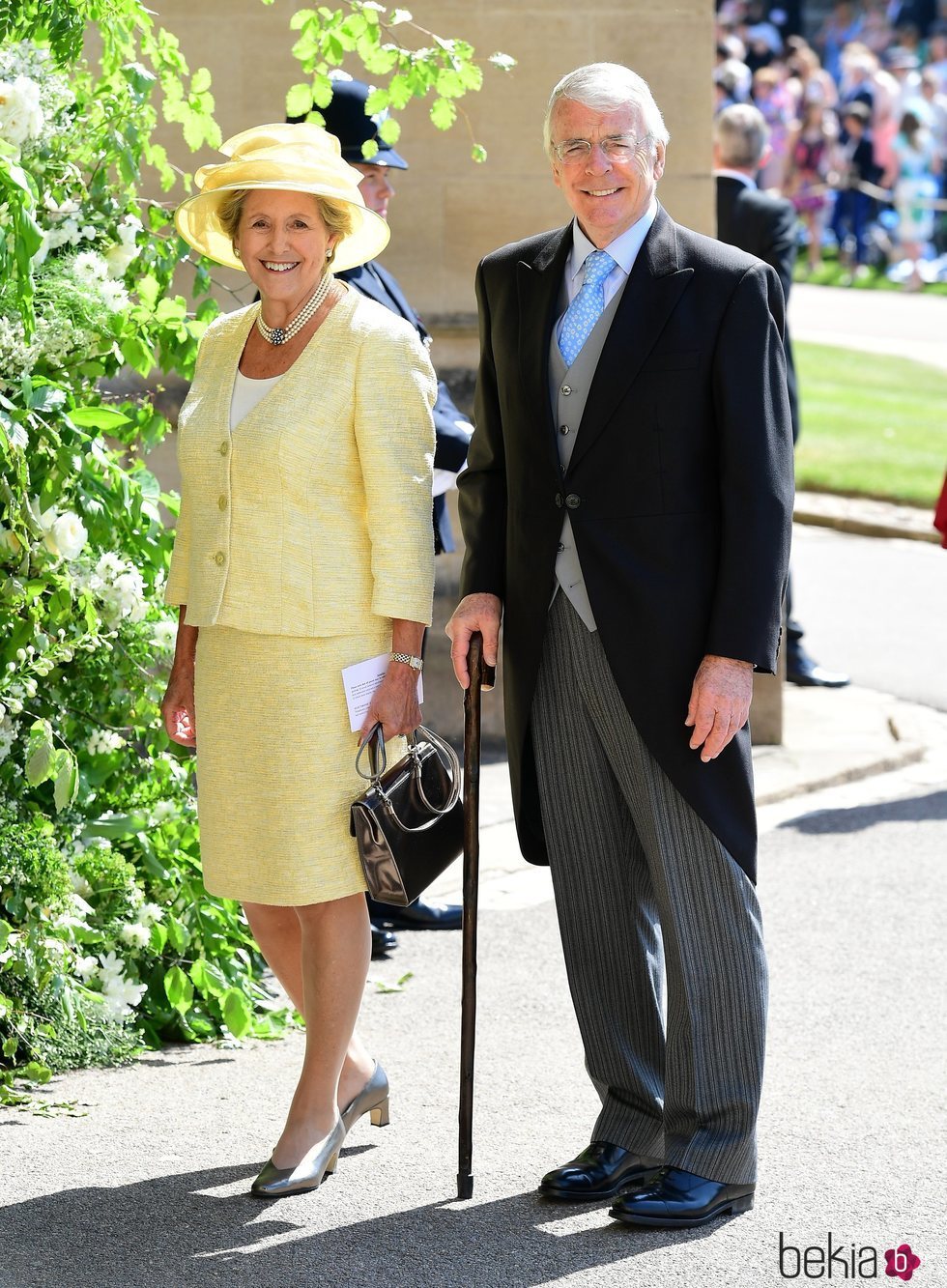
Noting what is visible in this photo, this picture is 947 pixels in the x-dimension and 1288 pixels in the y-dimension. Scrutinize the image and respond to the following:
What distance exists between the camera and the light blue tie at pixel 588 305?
3.65 metres

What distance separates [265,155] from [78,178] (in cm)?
92

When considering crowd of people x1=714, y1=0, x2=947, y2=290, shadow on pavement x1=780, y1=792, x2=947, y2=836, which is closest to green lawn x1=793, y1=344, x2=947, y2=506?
crowd of people x1=714, y1=0, x2=947, y2=290

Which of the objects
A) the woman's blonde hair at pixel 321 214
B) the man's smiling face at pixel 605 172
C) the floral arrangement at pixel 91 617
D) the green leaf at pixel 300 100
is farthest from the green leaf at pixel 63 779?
the green leaf at pixel 300 100

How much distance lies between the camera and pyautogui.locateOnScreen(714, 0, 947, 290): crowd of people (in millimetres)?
22781

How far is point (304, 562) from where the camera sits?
3.71 metres

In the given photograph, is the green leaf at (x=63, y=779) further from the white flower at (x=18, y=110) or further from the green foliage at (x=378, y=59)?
the green foliage at (x=378, y=59)

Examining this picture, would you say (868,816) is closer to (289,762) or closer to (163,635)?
(163,635)

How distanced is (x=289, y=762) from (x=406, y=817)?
255 mm

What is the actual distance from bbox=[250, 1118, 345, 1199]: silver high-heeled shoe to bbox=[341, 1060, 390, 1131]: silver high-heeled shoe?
0.40 ft

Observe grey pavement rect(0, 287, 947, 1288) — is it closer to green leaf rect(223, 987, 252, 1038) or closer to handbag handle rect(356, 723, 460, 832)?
green leaf rect(223, 987, 252, 1038)

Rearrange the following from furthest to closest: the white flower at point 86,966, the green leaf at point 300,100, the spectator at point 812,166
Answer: the spectator at point 812,166
the green leaf at point 300,100
the white flower at point 86,966

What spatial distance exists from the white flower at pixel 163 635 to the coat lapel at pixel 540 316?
4.22 ft

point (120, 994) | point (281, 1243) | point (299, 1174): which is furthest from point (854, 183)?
point (281, 1243)

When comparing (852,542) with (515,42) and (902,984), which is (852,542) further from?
(902,984)
